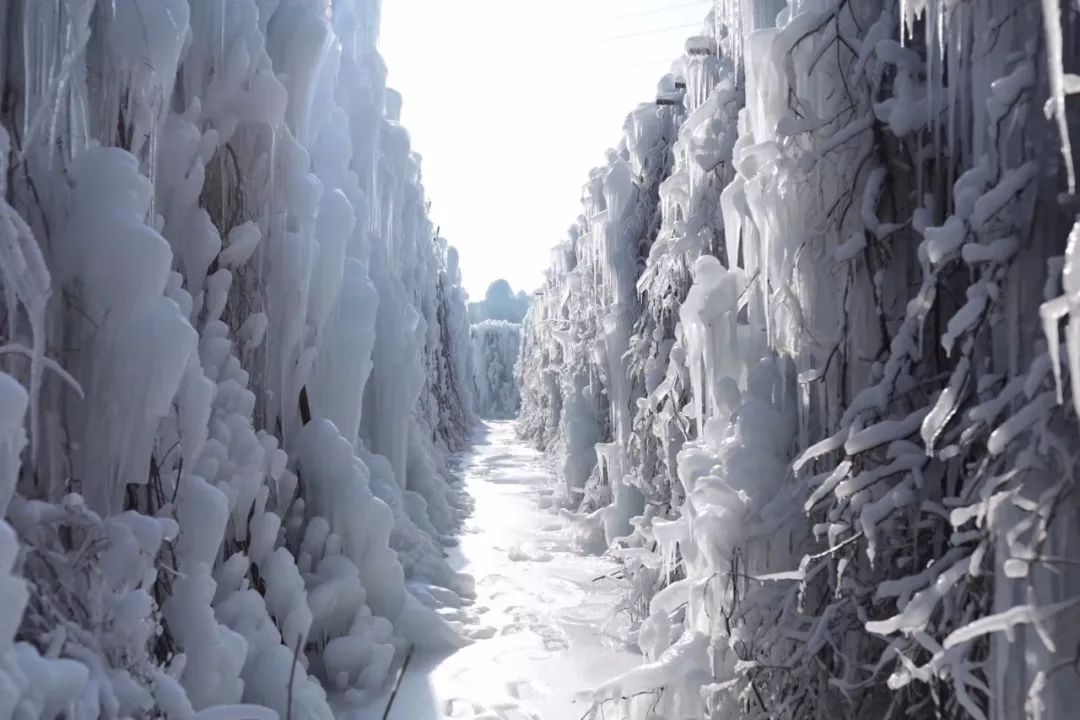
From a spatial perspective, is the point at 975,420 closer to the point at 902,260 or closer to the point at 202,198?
the point at 902,260

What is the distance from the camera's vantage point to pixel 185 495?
9.06 ft

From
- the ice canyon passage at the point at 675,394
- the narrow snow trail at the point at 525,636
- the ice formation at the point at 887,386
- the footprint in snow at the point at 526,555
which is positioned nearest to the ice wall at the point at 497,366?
the narrow snow trail at the point at 525,636

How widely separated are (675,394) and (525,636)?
1.77 meters

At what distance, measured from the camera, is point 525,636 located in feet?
15.3

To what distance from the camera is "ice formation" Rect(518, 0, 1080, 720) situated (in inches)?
63.3

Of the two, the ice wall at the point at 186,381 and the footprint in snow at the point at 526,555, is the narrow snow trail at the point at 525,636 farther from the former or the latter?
the ice wall at the point at 186,381

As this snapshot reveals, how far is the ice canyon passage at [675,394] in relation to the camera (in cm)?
169

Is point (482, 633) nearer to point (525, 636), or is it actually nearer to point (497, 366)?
point (525, 636)

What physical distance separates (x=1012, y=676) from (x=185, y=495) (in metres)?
2.55

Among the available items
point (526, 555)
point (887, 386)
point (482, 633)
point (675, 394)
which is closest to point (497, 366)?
point (526, 555)

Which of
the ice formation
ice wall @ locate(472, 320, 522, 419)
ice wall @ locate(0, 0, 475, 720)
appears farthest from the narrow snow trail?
ice wall @ locate(472, 320, 522, 419)

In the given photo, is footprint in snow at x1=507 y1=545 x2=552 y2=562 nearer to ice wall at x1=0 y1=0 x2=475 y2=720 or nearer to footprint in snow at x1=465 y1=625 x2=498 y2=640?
ice wall at x1=0 y1=0 x2=475 y2=720

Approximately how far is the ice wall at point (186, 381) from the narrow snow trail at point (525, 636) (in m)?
0.30

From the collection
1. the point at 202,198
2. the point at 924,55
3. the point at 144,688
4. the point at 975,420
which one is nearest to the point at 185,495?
the point at 144,688
